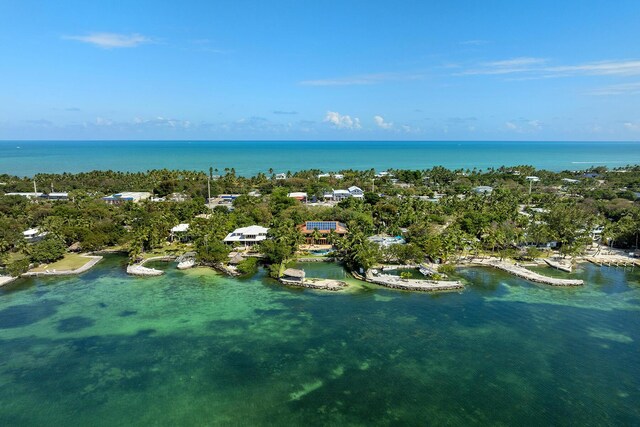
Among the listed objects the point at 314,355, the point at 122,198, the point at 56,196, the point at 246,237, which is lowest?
the point at 314,355

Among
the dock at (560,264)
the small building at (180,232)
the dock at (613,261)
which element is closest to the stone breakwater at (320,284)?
the small building at (180,232)

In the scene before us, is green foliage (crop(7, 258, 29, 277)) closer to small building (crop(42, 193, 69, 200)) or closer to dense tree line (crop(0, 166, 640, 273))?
dense tree line (crop(0, 166, 640, 273))

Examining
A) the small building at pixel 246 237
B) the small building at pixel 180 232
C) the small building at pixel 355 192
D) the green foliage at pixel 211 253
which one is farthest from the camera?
the small building at pixel 355 192

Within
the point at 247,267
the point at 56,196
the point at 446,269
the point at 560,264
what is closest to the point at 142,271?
the point at 247,267

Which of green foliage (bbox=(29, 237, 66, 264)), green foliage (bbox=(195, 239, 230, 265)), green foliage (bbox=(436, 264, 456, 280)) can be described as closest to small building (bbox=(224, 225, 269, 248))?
green foliage (bbox=(195, 239, 230, 265))

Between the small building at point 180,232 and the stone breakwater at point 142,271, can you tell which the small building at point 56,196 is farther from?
the stone breakwater at point 142,271

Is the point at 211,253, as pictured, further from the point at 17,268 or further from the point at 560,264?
the point at 560,264

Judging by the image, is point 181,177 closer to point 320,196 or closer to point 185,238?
point 320,196
